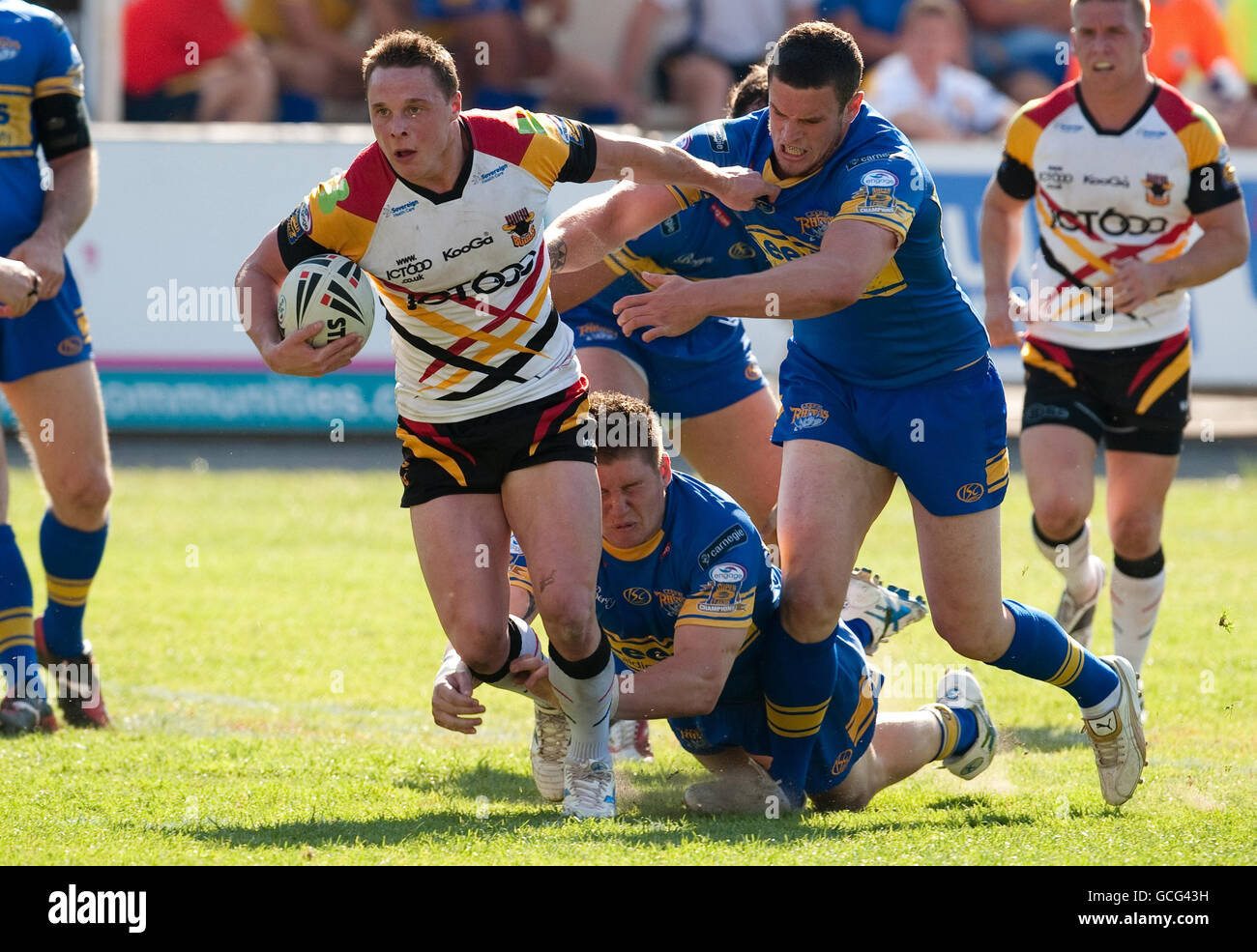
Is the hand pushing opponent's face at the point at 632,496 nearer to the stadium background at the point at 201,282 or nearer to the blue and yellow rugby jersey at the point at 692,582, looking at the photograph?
the blue and yellow rugby jersey at the point at 692,582

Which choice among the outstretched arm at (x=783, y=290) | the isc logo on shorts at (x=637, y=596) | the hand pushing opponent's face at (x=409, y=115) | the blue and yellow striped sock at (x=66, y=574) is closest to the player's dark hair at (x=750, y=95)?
the outstretched arm at (x=783, y=290)

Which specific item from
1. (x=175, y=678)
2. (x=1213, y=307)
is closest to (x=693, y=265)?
(x=175, y=678)

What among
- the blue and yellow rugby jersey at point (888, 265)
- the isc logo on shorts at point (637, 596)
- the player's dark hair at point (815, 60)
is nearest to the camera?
the player's dark hair at point (815, 60)

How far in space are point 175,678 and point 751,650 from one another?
3313 mm

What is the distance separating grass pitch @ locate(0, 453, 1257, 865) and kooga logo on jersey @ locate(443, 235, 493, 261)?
1.77 meters

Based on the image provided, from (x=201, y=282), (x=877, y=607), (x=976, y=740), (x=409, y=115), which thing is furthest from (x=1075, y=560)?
(x=201, y=282)

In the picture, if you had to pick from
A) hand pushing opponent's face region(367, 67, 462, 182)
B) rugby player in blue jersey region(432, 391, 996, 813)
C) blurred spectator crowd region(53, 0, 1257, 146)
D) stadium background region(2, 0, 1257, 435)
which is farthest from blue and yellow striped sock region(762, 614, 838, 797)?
blurred spectator crowd region(53, 0, 1257, 146)

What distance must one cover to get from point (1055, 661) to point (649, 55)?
11082 mm

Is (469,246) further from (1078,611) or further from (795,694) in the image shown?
(1078,611)

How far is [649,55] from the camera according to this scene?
51.0ft

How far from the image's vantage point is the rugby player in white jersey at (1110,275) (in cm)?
677
